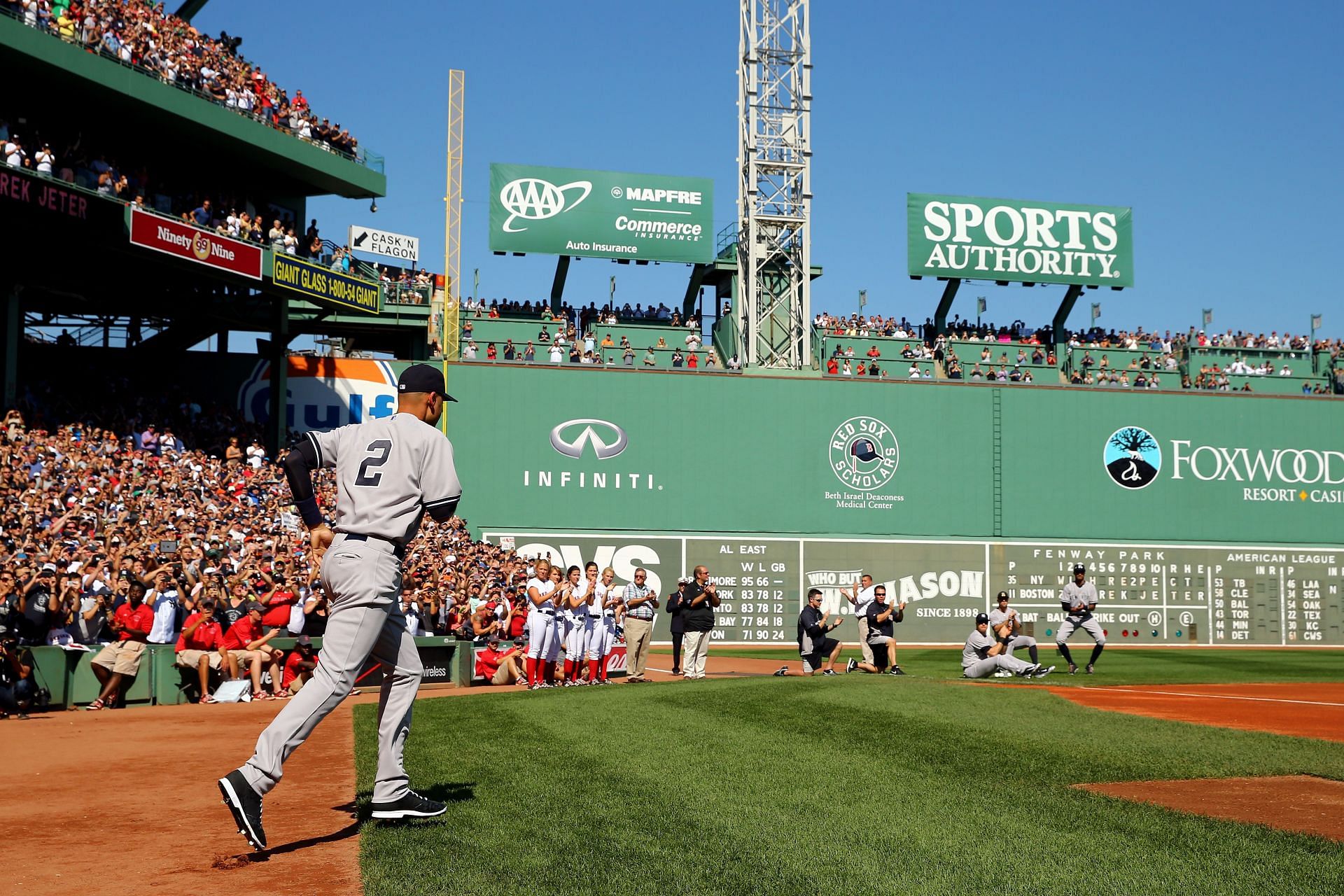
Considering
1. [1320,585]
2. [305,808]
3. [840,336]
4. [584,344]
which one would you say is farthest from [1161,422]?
[305,808]

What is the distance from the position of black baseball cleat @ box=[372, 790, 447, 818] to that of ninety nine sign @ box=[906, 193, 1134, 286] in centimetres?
3785

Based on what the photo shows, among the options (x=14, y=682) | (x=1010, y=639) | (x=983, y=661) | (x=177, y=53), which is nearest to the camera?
(x=14, y=682)

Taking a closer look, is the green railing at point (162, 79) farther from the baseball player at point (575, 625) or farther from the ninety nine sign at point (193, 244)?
the baseball player at point (575, 625)

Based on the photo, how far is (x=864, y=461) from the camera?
121 feet

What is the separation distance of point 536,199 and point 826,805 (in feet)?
117

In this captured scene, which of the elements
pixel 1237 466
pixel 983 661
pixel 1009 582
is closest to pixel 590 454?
pixel 1009 582

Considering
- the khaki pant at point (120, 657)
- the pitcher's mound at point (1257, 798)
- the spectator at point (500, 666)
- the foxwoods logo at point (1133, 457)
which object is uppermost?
the foxwoods logo at point (1133, 457)

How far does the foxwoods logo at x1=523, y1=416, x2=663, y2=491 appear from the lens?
A: 3541 cm

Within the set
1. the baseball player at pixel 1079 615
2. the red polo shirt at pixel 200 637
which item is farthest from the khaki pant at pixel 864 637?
the red polo shirt at pixel 200 637

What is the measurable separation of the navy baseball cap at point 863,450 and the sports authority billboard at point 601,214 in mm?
8777

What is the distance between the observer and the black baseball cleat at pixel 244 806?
5570 mm

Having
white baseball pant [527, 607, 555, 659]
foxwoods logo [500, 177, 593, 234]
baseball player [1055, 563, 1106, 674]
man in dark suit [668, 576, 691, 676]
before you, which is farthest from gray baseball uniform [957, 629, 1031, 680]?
foxwoods logo [500, 177, 593, 234]

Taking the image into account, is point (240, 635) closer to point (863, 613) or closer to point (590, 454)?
point (863, 613)

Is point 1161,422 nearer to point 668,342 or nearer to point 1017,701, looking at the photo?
point 668,342
